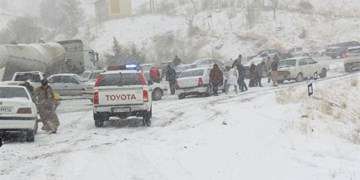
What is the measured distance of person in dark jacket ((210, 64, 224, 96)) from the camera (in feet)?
108

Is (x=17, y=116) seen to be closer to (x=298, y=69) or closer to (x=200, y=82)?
(x=200, y=82)

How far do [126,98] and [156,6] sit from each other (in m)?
82.0

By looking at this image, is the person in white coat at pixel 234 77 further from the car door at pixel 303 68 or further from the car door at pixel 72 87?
the car door at pixel 72 87

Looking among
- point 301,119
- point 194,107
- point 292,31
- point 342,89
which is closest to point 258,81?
point 342,89

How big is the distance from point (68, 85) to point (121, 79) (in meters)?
16.1

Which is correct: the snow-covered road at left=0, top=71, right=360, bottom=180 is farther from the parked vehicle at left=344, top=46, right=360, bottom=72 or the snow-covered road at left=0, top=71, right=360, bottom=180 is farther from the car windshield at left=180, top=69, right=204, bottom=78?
the parked vehicle at left=344, top=46, right=360, bottom=72

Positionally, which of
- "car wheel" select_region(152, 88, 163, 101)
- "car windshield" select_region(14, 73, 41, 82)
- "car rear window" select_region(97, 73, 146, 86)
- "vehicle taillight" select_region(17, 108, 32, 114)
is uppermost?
"car rear window" select_region(97, 73, 146, 86)

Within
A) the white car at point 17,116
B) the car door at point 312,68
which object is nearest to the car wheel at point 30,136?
the white car at point 17,116

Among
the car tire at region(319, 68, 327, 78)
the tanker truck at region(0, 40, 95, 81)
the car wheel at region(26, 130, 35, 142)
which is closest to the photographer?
the car wheel at region(26, 130, 35, 142)

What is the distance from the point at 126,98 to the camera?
21844mm

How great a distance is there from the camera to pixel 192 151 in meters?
14.9

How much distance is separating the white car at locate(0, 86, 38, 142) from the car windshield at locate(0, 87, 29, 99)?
8 cm

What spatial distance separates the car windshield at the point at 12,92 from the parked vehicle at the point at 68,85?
1835 cm

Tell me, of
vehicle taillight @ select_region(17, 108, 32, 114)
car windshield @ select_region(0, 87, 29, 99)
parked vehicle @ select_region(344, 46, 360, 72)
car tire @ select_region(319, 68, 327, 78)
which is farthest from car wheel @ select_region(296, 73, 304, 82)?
vehicle taillight @ select_region(17, 108, 32, 114)
